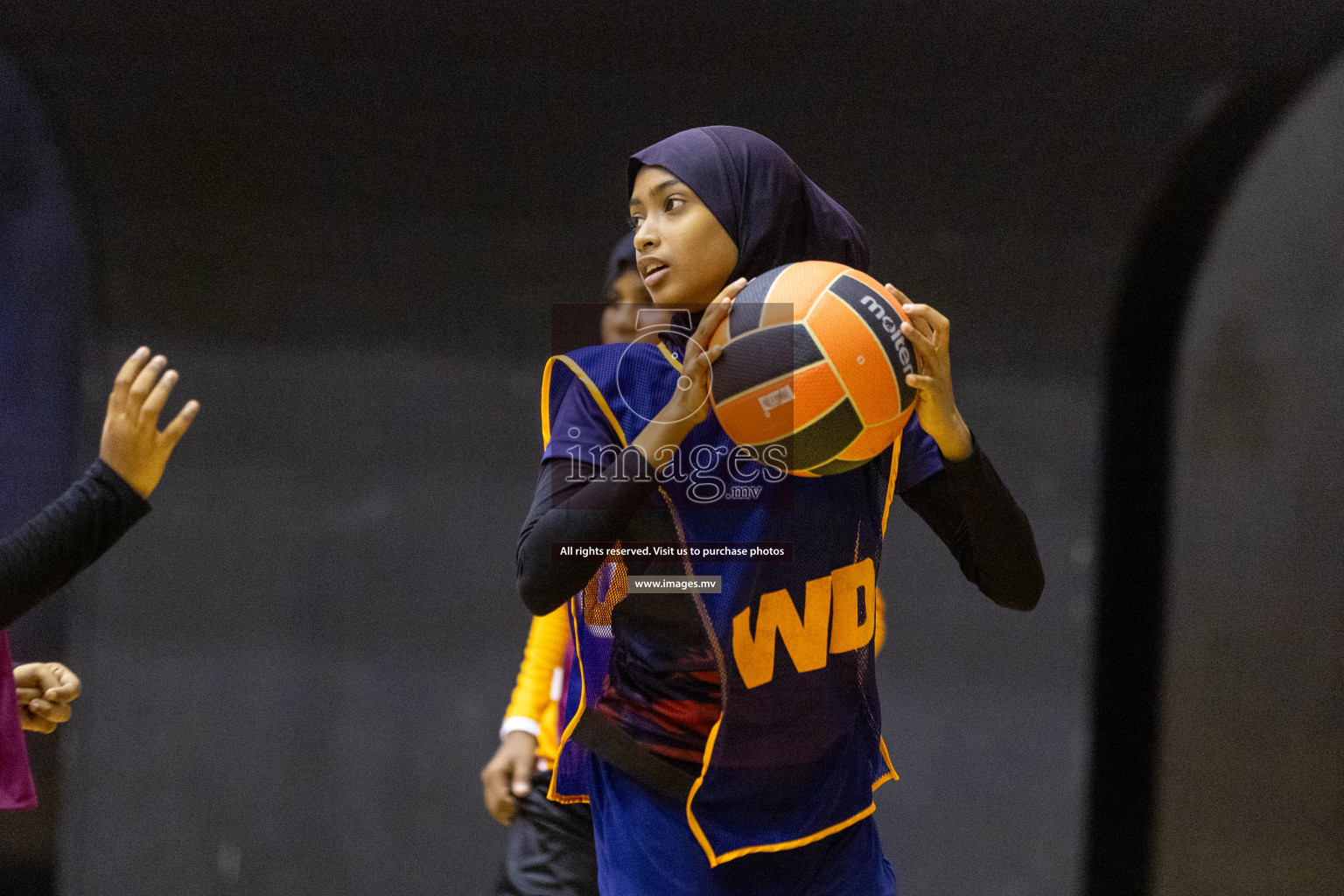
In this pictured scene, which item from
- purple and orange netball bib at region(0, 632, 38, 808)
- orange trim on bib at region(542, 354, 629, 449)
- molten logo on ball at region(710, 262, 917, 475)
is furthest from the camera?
purple and orange netball bib at region(0, 632, 38, 808)

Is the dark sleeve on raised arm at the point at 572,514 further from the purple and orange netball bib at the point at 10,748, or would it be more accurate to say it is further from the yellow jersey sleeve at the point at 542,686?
the purple and orange netball bib at the point at 10,748

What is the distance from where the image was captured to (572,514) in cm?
118

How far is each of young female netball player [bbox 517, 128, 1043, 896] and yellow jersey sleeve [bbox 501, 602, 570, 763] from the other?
573 millimetres

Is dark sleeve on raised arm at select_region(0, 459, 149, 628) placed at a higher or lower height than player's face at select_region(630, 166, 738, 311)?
lower

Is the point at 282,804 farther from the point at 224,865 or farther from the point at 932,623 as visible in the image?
the point at 932,623

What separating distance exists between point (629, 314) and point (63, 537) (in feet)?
2.93

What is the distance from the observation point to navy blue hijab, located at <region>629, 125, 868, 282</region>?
1.28 m

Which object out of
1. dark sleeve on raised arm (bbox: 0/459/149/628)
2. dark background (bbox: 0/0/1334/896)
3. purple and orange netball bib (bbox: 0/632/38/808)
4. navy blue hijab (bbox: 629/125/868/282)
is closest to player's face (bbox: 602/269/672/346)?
navy blue hijab (bbox: 629/125/868/282)

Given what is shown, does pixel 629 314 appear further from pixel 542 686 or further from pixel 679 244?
pixel 542 686

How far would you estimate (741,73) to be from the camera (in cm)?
218

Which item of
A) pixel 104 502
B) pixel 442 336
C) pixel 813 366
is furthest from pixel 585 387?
pixel 442 336

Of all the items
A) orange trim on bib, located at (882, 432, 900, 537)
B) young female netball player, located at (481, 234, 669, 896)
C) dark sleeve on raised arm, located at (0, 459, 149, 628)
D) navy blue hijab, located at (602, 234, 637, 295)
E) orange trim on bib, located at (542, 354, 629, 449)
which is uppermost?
navy blue hijab, located at (602, 234, 637, 295)

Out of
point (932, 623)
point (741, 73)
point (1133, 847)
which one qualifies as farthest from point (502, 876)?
point (741, 73)

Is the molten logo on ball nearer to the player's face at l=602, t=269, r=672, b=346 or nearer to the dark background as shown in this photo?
the player's face at l=602, t=269, r=672, b=346
